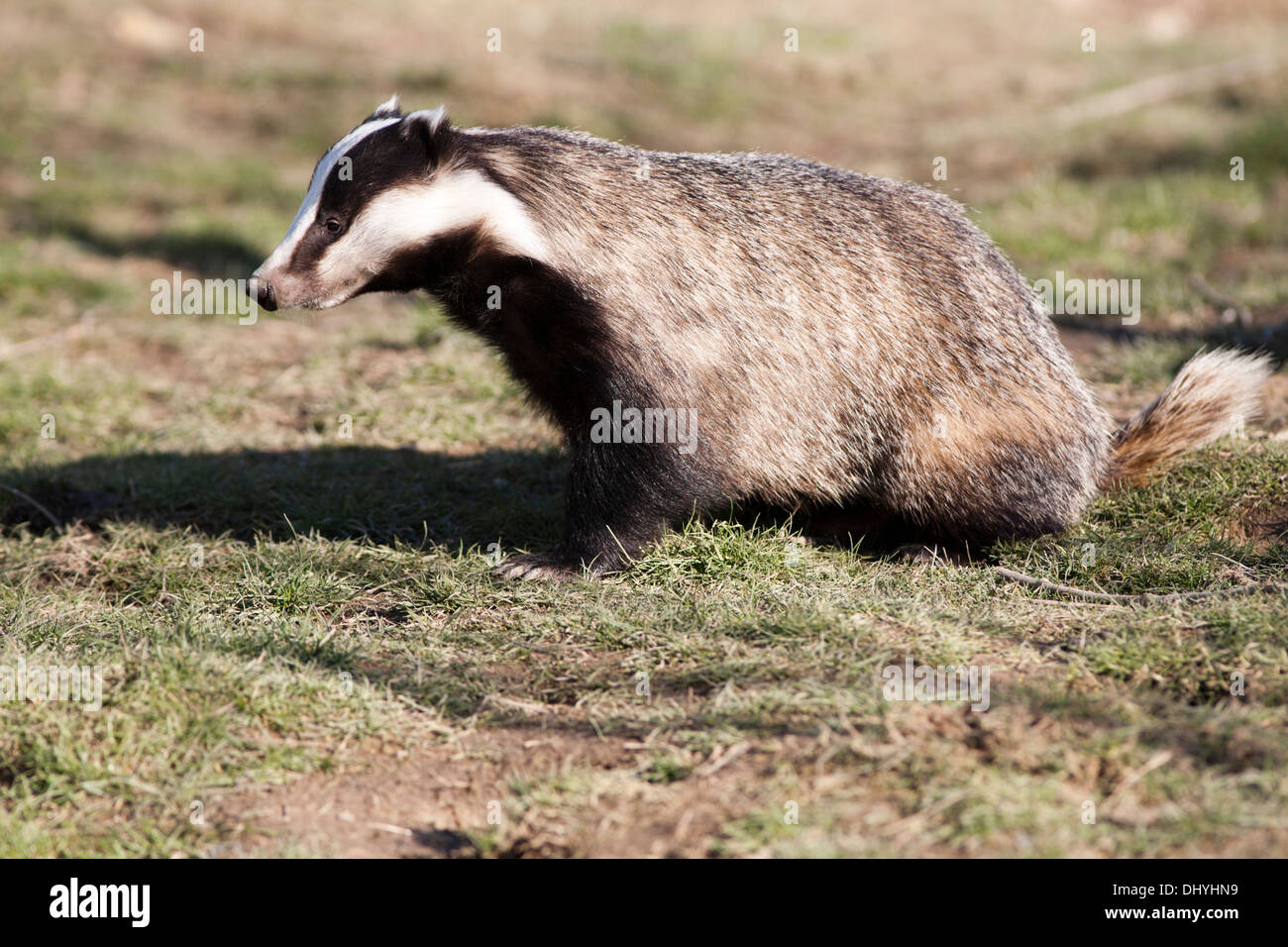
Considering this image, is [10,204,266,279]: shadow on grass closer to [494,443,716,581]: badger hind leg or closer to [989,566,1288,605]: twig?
[494,443,716,581]: badger hind leg

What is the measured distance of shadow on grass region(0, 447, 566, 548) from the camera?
5281mm

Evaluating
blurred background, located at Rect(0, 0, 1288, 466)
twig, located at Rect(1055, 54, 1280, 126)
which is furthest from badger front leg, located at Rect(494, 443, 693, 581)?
twig, located at Rect(1055, 54, 1280, 126)

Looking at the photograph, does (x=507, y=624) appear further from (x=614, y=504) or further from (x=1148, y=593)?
(x=1148, y=593)

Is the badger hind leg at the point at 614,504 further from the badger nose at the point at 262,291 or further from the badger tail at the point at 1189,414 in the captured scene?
the badger tail at the point at 1189,414

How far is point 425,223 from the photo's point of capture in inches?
175

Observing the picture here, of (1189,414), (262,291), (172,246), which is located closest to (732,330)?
(262,291)

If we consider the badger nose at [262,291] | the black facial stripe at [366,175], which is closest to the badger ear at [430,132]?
the black facial stripe at [366,175]

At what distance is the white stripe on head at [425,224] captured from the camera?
4.40 metres

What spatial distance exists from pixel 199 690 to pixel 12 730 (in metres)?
0.48

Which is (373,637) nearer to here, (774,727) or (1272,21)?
(774,727)

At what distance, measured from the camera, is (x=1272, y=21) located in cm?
1759
